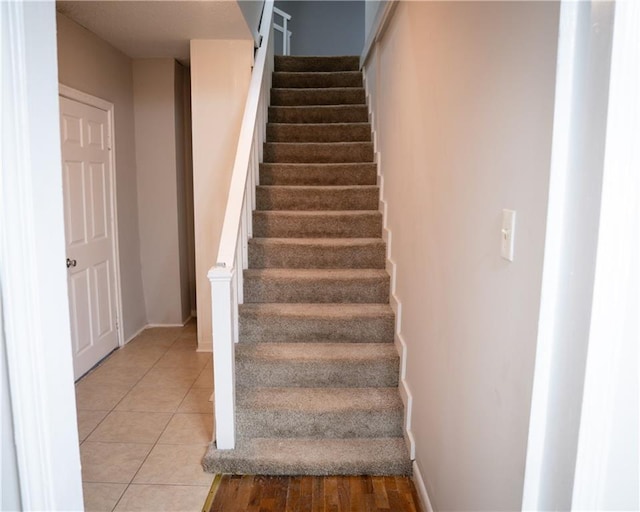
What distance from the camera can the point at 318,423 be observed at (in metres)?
2.43

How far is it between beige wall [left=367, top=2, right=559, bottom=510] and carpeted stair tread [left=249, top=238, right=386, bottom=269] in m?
0.81

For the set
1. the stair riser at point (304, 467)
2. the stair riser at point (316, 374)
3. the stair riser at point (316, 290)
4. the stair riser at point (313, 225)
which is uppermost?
the stair riser at point (313, 225)

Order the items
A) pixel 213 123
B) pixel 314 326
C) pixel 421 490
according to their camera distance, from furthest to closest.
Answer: pixel 213 123
pixel 314 326
pixel 421 490

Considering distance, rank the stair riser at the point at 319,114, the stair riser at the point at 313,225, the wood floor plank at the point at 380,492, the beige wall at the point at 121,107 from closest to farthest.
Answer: the wood floor plank at the point at 380,492
the beige wall at the point at 121,107
the stair riser at the point at 313,225
the stair riser at the point at 319,114

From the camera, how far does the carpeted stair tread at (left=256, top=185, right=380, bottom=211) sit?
3633 millimetres

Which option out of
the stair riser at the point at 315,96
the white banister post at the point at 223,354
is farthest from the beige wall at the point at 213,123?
the white banister post at the point at 223,354

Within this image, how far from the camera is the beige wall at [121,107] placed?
10.3 feet

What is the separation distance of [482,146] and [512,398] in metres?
0.68

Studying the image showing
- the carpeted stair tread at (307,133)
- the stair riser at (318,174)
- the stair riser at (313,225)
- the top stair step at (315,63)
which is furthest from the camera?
the top stair step at (315,63)

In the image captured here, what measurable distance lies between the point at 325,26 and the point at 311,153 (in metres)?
3.20

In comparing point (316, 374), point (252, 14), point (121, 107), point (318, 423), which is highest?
point (252, 14)

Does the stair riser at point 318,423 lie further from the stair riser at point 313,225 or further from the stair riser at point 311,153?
the stair riser at point 311,153

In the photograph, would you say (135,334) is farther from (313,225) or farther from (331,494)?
(331,494)

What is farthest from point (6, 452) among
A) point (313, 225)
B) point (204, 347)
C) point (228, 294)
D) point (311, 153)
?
point (311, 153)
